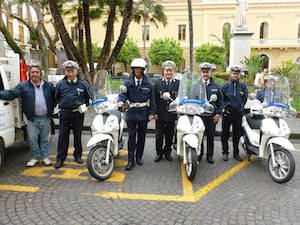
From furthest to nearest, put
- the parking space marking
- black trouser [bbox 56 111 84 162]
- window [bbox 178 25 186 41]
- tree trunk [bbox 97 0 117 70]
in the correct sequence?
window [bbox 178 25 186 41] < tree trunk [bbox 97 0 117 70] < black trouser [bbox 56 111 84 162] < the parking space marking

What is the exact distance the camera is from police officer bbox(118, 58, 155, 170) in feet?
16.6

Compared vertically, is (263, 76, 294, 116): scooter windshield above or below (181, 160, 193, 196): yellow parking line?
above

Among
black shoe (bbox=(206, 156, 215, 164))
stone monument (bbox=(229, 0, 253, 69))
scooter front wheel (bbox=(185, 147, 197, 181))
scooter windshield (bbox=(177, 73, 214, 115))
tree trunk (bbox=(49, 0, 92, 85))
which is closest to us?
scooter front wheel (bbox=(185, 147, 197, 181))

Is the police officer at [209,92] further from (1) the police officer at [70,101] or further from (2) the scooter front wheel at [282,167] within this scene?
(1) the police officer at [70,101]

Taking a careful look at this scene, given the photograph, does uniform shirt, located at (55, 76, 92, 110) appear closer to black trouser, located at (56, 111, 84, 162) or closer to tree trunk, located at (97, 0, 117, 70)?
black trouser, located at (56, 111, 84, 162)

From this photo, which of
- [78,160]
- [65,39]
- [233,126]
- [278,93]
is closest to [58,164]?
[78,160]

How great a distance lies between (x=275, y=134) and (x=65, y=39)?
27.2 feet

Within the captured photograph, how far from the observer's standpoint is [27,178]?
4.73 meters

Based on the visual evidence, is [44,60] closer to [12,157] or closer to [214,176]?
[12,157]

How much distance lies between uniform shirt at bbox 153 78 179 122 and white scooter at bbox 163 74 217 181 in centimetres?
25

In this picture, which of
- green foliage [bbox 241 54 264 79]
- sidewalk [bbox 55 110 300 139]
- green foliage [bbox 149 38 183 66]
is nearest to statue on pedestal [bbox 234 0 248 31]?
green foliage [bbox 241 54 264 79]

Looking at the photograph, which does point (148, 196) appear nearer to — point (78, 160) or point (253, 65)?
point (78, 160)

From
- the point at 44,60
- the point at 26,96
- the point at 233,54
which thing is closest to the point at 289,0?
the point at 233,54

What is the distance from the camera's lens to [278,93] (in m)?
5.06
